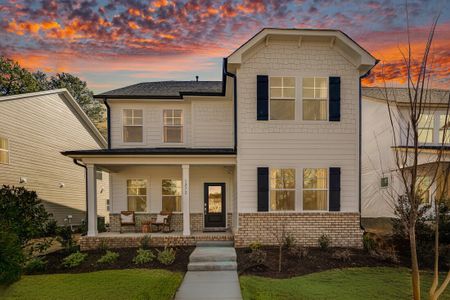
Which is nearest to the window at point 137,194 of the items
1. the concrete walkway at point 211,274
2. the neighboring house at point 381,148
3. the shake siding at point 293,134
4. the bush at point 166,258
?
the concrete walkway at point 211,274

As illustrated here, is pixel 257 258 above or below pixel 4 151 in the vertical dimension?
below

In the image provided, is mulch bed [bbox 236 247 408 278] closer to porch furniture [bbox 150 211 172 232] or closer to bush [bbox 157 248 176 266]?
bush [bbox 157 248 176 266]

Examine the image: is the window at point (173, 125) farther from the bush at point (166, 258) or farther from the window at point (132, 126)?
the bush at point (166, 258)

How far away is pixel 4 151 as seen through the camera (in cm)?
1343

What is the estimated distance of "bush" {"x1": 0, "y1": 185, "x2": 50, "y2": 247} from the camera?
26.9 feet

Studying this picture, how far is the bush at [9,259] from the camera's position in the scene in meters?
6.88

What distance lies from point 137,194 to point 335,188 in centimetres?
830

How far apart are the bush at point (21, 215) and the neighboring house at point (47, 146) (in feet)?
18.9

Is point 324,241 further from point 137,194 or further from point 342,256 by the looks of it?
point 137,194

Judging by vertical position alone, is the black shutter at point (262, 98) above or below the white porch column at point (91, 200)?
above

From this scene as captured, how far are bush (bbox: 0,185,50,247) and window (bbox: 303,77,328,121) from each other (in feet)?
31.9

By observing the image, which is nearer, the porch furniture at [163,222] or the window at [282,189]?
the window at [282,189]

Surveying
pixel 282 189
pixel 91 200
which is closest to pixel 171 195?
pixel 91 200

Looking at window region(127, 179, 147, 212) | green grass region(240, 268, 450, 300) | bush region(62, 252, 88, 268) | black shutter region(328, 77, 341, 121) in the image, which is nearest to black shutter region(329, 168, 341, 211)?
black shutter region(328, 77, 341, 121)
